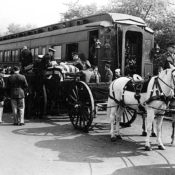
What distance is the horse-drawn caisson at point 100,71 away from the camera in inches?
310

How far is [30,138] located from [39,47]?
10589mm

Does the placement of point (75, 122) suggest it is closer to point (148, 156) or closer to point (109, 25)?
point (148, 156)

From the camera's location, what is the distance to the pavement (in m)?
5.55

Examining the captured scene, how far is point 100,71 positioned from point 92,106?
413cm

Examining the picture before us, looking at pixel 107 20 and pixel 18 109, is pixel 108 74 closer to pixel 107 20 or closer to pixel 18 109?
pixel 107 20

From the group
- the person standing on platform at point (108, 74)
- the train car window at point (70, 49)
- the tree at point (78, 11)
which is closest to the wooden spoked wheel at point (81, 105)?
the person standing on platform at point (108, 74)

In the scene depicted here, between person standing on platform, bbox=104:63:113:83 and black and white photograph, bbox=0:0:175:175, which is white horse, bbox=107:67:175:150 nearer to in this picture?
black and white photograph, bbox=0:0:175:175

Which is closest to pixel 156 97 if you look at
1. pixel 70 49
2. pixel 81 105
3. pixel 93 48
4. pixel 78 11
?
pixel 81 105

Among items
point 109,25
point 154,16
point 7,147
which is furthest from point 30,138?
point 154,16

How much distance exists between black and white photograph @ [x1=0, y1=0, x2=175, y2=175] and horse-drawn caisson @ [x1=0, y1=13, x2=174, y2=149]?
0.03 m

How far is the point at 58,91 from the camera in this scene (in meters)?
10.3

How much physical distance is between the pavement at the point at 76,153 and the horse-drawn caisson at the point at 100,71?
495mm

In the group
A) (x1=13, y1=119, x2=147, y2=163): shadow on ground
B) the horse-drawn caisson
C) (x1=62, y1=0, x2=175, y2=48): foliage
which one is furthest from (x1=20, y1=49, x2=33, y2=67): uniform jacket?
(x1=62, y1=0, x2=175, y2=48): foliage

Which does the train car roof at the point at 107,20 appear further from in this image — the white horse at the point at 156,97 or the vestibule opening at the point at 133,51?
the white horse at the point at 156,97
